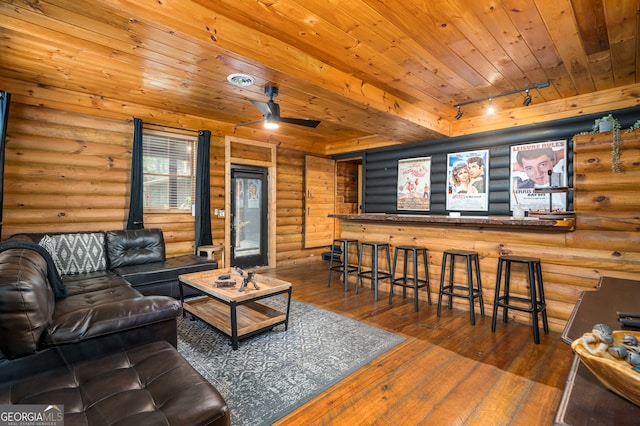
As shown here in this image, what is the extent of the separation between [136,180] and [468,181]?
5.18m

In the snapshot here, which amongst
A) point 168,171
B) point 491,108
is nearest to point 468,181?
point 491,108

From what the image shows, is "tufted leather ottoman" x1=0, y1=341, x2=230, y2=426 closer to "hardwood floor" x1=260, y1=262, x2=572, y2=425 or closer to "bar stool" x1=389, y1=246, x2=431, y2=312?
"hardwood floor" x1=260, y1=262, x2=572, y2=425

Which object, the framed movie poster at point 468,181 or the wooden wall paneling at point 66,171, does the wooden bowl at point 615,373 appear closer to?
the framed movie poster at point 468,181

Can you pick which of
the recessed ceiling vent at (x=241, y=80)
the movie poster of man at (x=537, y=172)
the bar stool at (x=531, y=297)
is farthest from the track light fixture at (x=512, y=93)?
the recessed ceiling vent at (x=241, y=80)

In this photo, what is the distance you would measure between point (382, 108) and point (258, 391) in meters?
3.33

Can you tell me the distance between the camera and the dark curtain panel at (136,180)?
14.5 feet

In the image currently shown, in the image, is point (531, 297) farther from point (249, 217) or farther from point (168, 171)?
point (168, 171)

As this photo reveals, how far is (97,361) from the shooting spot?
66.2 inches

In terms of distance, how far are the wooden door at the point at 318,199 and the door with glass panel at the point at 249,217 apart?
101 centimetres

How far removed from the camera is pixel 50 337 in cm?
168

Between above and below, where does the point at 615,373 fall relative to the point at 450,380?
above

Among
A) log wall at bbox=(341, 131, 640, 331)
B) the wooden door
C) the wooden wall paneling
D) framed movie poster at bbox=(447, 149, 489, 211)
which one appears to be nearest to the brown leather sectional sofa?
the wooden wall paneling

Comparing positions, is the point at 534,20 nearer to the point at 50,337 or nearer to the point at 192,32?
the point at 192,32

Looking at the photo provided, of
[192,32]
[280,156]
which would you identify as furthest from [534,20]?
[280,156]
